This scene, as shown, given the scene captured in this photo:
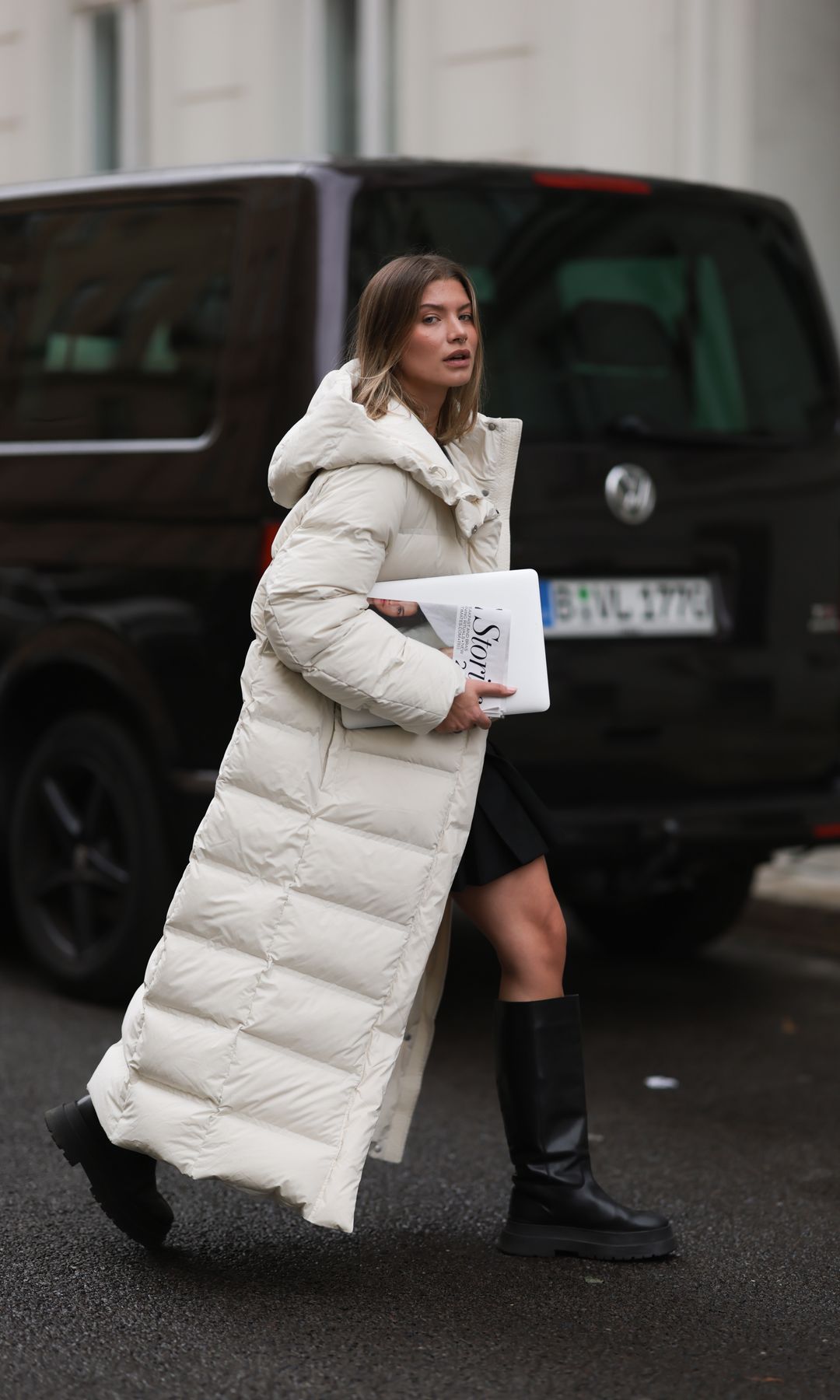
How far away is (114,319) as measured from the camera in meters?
5.38

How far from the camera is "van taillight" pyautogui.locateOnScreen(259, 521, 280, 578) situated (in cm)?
482

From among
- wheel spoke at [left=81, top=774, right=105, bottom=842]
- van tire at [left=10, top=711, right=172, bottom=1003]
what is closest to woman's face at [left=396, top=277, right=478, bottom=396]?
van tire at [left=10, top=711, right=172, bottom=1003]

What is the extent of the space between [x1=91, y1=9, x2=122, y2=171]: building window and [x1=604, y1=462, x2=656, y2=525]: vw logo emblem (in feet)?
29.1

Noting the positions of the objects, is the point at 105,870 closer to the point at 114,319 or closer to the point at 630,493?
the point at 114,319

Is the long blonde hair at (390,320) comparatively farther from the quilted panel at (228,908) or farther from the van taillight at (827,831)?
the van taillight at (827,831)

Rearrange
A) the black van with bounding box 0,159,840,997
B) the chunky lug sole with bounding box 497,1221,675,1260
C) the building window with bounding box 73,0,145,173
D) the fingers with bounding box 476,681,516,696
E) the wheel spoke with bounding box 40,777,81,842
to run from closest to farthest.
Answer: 1. the fingers with bounding box 476,681,516,696
2. the chunky lug sole with bounding box 497,1221,675,1260
3. the black van with bounding box 0,159,840,997
4. the wheel spoke with bounding box 40,777,81,842
5. the building window with bounding box 73,0,145,173

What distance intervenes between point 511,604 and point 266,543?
1566 millimetres

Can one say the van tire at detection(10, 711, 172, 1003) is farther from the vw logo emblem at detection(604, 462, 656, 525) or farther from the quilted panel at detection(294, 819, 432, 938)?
the quilted panel at detection(294, 819, 432, 938)

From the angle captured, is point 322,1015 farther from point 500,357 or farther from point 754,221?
point 754,221

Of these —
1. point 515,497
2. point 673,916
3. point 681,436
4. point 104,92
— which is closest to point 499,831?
point 515,497

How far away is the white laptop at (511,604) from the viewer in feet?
11.0

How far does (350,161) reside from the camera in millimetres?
4902

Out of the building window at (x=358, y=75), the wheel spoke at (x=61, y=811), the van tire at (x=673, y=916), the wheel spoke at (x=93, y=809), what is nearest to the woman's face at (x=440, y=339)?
the wheel spoke at (x=93, y=809)

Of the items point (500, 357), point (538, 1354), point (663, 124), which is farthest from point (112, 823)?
point (663, 124)
